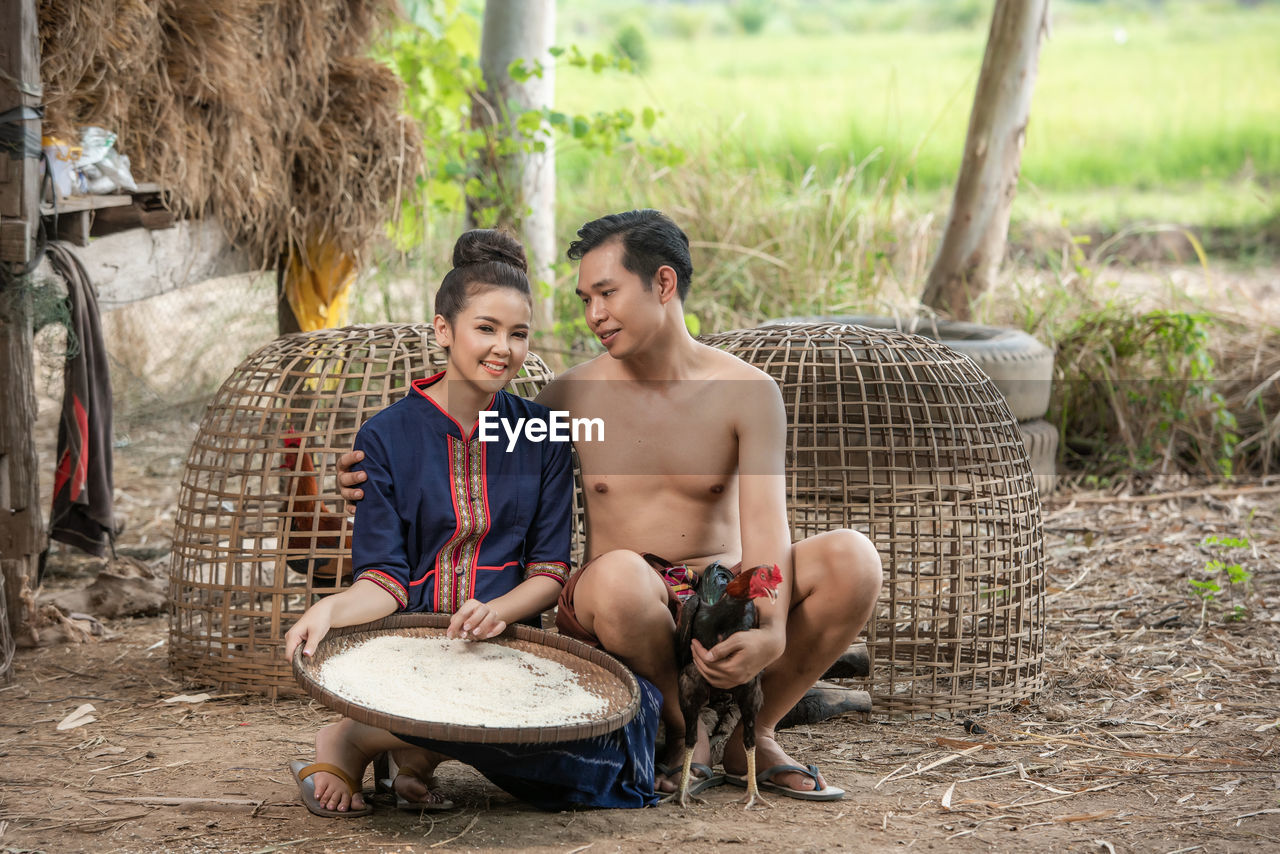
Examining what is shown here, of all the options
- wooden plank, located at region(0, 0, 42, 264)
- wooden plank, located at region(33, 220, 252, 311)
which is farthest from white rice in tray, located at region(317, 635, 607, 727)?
wooden plank, located at region(33, 220, 252, 311)

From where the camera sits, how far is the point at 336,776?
2484 mm

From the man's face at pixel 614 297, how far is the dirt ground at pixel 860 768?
102 cm

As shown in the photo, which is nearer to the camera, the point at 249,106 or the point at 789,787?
the point at 789,787

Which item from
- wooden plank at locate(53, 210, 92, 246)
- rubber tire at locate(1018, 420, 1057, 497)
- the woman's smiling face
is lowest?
rubber tire at locate(1018, 420, 1057, 497)

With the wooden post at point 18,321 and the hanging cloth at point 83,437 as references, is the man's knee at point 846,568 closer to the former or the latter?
the wooden post at point 18,321

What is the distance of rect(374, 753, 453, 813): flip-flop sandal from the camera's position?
8.25 ft

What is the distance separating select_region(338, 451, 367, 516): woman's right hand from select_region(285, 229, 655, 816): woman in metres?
0.02

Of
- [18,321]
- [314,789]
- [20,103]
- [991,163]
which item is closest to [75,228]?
[18,321]

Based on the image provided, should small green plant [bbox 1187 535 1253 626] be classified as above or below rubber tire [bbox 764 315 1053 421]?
below

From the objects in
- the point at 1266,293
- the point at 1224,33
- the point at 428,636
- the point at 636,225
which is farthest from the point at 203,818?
the point at 1224,33

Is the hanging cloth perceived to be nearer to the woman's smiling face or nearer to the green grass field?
the woman's smiling face

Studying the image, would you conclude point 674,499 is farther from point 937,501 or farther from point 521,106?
point 521,106

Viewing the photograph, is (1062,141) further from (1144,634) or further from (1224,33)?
(1144,634)

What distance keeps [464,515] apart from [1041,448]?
337 cm
